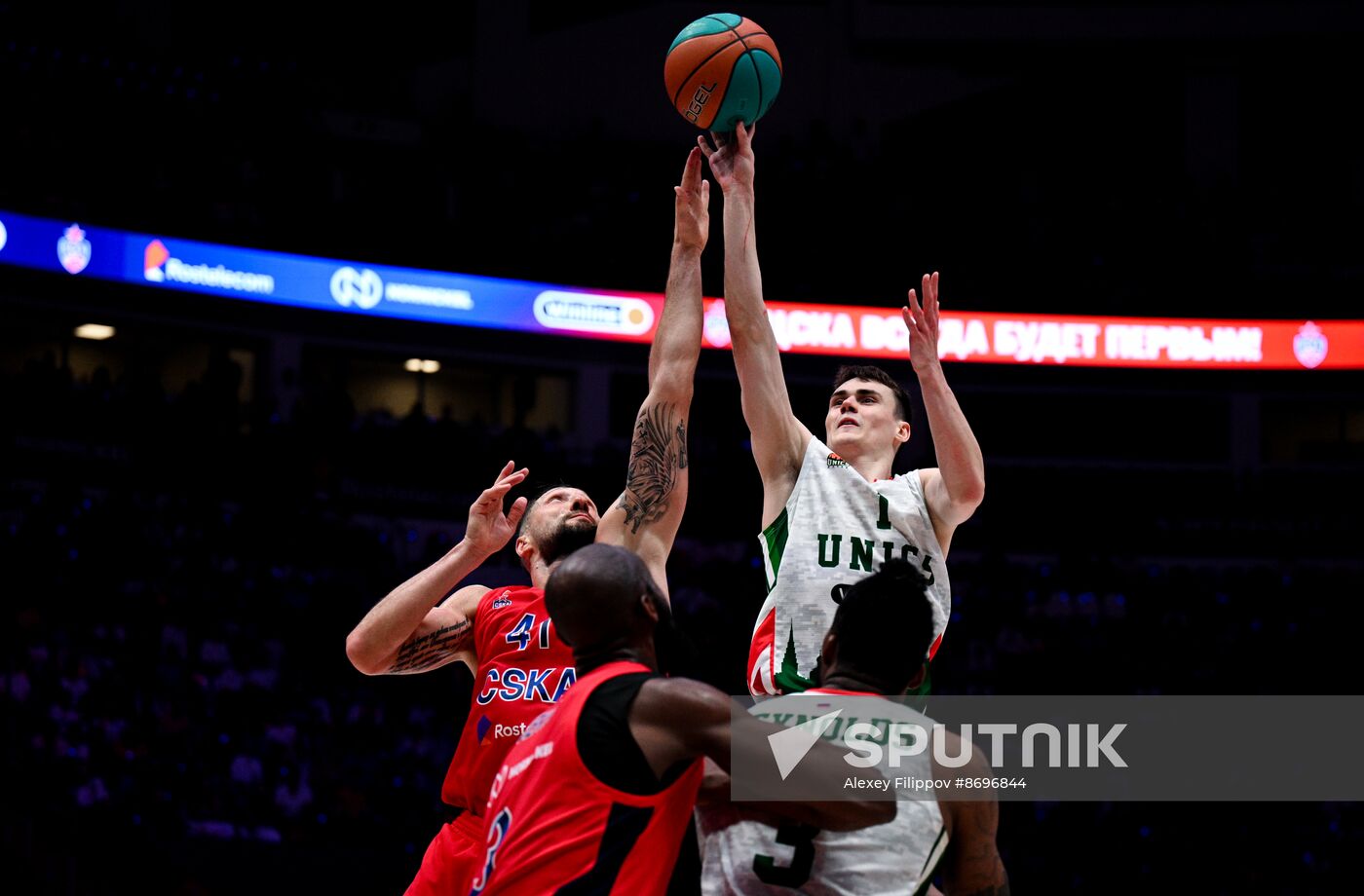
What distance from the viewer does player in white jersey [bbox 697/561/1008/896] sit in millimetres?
3072

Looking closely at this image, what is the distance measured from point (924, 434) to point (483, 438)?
6.39 meters

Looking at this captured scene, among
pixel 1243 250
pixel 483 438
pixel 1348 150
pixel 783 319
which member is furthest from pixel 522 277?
pixel 1348 150

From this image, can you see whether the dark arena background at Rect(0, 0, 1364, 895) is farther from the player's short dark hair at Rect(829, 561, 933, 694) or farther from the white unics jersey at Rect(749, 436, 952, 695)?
the player's short dark hair at Rect(829, 561, 933, 694)

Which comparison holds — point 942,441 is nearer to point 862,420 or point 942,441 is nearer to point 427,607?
point 862,420

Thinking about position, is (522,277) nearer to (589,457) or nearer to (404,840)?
(589,457)

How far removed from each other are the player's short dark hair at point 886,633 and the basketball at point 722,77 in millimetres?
2227

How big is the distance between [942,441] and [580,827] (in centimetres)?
183

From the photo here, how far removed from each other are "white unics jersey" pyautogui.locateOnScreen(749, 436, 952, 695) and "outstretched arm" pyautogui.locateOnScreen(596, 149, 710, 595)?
0.37 m

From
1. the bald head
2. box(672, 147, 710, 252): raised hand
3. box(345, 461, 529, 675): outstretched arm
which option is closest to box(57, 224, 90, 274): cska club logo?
box(345, 461, 529, 675): outstretched arm

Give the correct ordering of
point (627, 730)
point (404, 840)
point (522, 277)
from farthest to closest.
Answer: point (522, 277), point (404, 840), point (627, 730)

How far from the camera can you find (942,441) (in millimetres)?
4289

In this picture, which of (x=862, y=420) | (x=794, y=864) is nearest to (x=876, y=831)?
(x=794, y=864)

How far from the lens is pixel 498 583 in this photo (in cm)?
1664

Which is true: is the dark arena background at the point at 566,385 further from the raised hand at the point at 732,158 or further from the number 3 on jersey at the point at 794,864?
the number 3 on jersey at the point at 794,864
